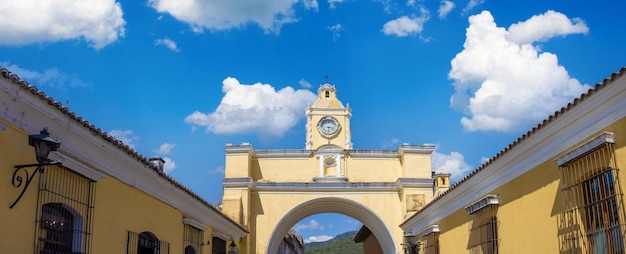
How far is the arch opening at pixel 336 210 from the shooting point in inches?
881

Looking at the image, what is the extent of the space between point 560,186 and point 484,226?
122 inches

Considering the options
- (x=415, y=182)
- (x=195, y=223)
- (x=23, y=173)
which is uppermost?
(x=415, y=182)

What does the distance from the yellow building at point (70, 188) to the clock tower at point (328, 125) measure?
1191 centimetres

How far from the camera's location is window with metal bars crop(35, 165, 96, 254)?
7143 mm

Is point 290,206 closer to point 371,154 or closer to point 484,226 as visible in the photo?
point 371,154

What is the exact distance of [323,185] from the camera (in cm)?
2252

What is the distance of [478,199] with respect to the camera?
11.8 metres

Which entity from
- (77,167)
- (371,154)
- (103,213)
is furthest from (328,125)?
(77,167)

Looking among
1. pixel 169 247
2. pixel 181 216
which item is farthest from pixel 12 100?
pixel 181 216

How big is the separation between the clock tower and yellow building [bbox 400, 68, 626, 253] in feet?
38.1

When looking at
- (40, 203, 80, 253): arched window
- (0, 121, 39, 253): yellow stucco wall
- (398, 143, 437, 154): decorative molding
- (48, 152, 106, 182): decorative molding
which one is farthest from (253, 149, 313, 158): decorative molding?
(0, 121, 39, 253): yellow stucco wall

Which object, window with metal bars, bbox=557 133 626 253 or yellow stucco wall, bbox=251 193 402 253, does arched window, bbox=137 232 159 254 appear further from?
yellow stucco wall, bbox=251 193 402 253

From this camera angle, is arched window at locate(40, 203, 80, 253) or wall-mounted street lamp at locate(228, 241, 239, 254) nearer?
arched window at locate(40, 203, 80, 253)

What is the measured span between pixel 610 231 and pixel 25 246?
6.36 meters
